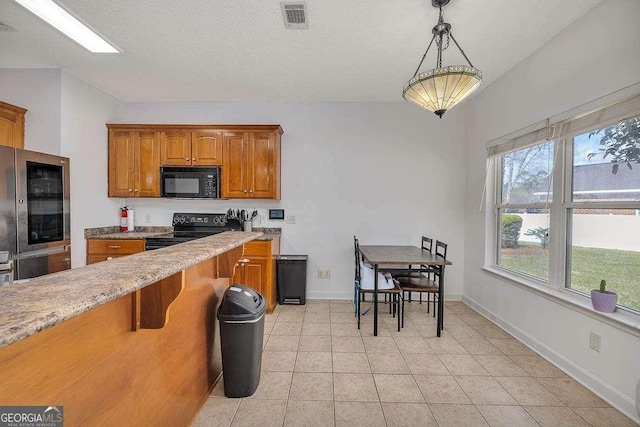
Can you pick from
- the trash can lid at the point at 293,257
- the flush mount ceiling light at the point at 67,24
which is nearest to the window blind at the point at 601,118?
the trash can lid at the point at 293,257

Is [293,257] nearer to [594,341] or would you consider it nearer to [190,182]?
[190,182]

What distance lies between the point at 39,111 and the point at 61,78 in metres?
0.42

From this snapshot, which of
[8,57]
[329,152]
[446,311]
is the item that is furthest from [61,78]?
[446,311]

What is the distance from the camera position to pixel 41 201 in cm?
263

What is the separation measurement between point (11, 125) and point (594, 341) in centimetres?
552

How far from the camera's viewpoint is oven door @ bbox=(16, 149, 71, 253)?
2438mm

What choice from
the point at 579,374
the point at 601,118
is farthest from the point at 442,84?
the point at 579,374

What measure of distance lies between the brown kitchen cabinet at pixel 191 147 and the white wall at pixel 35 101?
106 centimetres

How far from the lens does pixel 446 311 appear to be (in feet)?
12.0

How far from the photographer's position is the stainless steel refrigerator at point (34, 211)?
2.34 meters

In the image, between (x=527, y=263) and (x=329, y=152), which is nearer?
(x=527, y=263)

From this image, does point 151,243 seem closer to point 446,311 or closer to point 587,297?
point 446,311

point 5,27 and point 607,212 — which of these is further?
point 5,27

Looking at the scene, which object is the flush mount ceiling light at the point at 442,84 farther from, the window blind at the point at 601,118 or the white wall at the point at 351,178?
the white wall at the point at 351,178
